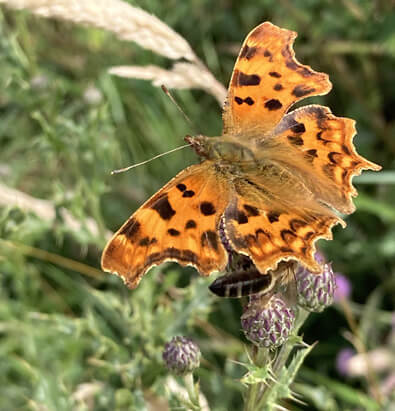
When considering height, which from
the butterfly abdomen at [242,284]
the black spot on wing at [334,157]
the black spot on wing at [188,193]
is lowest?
the butterfly abdomen at [242,284]

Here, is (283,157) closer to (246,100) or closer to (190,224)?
(246,100)

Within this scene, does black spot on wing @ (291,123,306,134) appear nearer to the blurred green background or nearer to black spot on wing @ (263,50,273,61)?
black spot on wing @ (263,50,273,61)

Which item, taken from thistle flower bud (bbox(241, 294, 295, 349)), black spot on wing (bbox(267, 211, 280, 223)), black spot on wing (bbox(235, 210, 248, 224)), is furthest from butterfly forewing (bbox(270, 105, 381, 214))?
thistle flower bud (bbox(241, 294, 295, 349))

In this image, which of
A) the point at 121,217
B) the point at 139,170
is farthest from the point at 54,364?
the point at 139,170

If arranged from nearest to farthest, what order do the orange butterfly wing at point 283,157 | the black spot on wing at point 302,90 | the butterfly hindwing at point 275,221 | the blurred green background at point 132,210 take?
the butterfly hindwing at point 275,221, the orange butterfly wing at point 283,157, the black spot on wing at point 302,90, the blurred green background at point 132,210

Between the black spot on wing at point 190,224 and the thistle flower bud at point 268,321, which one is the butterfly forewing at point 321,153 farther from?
the black spot on wing at point 190,224

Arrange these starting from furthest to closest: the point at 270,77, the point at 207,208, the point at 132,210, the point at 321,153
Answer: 1. the point at 132,210
2. the point at 270,77
3. the point at 321,153
4. the point at 207,208

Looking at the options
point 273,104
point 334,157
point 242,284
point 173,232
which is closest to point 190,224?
point 173,232

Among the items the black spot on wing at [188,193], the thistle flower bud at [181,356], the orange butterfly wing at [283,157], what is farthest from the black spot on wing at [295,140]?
the thistle flower bud at [181,356]
